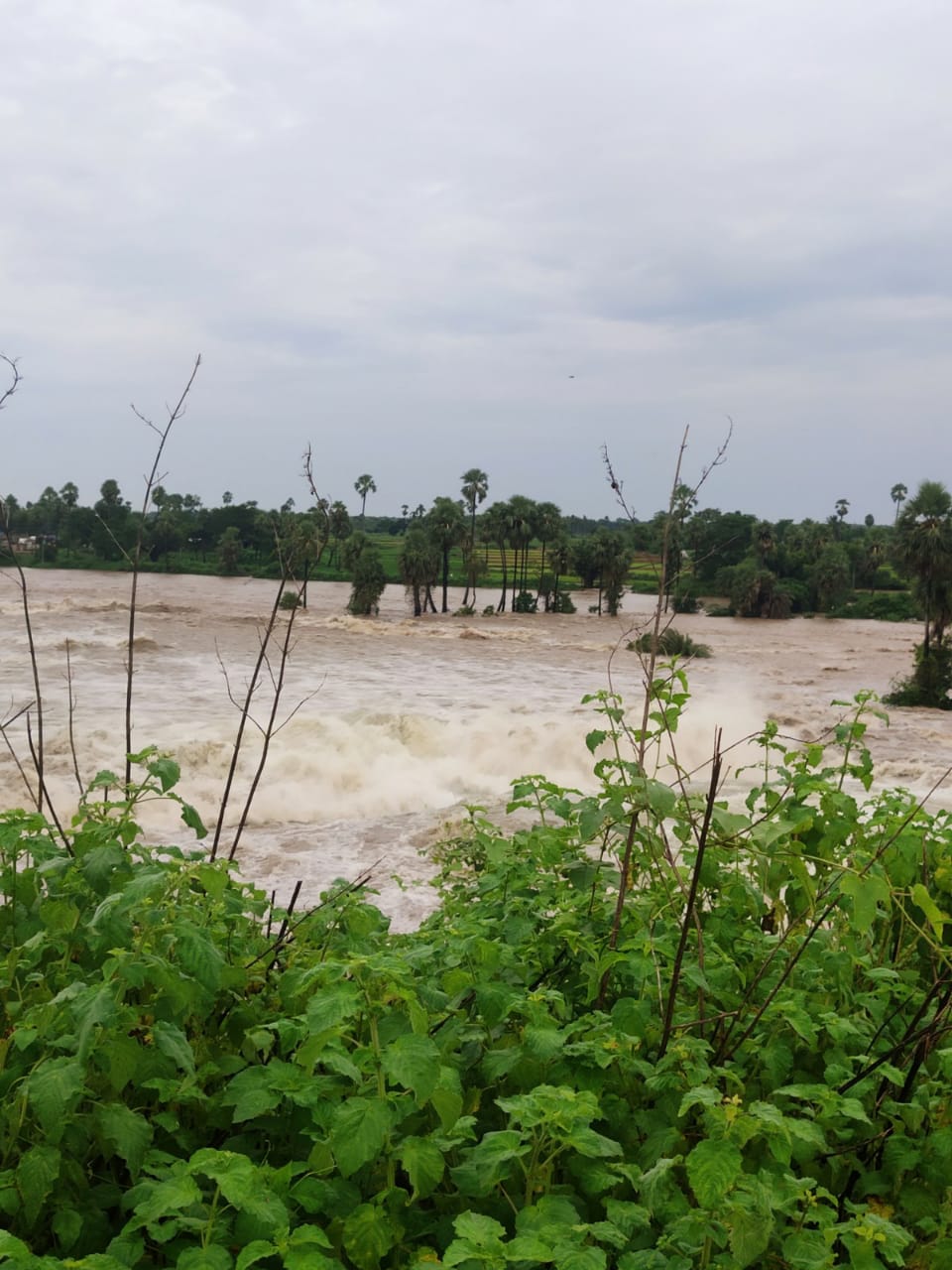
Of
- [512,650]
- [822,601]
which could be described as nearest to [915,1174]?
[512,650]

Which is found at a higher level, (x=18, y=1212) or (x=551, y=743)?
(x=18, y=1212)

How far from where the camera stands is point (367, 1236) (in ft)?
6.32

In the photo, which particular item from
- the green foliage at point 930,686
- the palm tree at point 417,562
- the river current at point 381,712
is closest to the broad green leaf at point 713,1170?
the river current at point 381,712

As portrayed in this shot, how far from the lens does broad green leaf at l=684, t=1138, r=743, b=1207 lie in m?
1.87

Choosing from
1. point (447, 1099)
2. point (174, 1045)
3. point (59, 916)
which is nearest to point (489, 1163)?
point (447, 1099)

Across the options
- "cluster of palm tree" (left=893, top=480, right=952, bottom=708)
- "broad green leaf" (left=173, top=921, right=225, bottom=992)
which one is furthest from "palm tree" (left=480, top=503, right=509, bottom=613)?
"broad green leaf" (left=173, top=921, right=225, bottom=992)

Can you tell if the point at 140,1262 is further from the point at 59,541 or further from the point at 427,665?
the point at 59,541

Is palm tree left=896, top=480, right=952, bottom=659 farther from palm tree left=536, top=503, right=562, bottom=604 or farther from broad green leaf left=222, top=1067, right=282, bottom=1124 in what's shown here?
broad green leaf left=222, top=1067, right=282, bottom=1124

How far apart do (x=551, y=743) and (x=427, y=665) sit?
736 inches

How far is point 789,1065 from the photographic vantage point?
253cm

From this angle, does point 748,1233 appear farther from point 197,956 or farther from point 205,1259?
point 197,956

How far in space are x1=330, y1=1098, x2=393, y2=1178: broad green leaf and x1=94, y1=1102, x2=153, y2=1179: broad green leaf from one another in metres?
0.45

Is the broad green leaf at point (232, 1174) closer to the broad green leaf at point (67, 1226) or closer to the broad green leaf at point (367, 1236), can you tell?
the broad green leaf at point (367, 1236)

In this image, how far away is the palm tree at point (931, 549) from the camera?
40.6 metres
